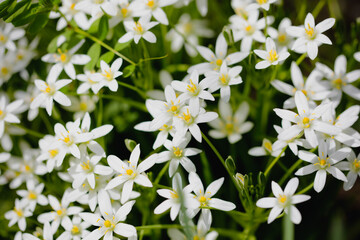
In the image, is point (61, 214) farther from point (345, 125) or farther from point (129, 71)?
point (345, 125)

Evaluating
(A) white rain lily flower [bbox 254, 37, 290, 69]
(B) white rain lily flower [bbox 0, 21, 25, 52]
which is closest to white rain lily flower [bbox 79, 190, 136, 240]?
(A) white rain lily flower [bbox 254, 37, 290, 69]

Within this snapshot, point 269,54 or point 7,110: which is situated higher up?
point 269,54

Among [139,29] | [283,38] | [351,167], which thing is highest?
[139,29]

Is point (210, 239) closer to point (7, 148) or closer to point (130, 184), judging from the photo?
point (130, 184)

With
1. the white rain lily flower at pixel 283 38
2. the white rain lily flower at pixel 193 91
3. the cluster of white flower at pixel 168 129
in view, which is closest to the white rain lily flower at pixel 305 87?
the cluster of white flower at pixel 168 129

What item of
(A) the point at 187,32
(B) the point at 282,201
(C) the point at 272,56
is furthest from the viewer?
(A) the point at 187,32

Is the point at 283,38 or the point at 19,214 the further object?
the point at 283,38

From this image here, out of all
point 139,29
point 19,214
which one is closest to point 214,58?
point 139,29

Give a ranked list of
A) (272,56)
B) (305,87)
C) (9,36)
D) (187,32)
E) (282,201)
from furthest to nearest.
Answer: (187,32), (9,36), (305,87), (272,56), (282,201)
